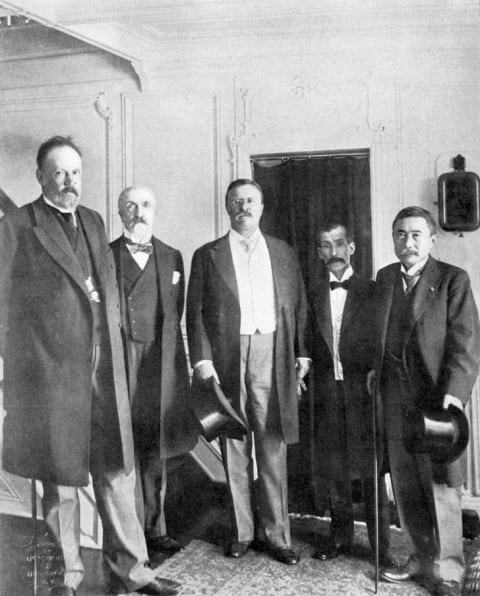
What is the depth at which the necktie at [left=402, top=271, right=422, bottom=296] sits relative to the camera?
2.27 meters

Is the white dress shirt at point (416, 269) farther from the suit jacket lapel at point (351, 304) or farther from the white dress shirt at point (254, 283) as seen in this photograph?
the white dress shirt at point (254, 283)

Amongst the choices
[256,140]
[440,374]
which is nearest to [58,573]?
[440,374]

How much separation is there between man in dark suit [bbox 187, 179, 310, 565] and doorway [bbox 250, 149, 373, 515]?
0.64 ft

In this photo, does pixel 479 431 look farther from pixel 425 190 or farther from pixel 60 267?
pixel 60 267

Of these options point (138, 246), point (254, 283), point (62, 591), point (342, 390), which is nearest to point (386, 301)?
point (342, 390)

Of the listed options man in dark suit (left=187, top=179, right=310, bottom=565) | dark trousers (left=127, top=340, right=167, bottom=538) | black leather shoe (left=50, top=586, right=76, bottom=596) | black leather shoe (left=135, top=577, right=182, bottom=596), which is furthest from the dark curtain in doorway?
black leather shoe (left=50, top=586, right=76, bottom=596)

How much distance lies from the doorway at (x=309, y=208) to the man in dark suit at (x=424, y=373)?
1.43ft

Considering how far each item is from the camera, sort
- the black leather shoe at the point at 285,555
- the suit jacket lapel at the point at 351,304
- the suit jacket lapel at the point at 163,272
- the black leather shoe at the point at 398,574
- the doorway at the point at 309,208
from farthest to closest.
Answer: the doorway at the point at 309,208, the suit jacket lapel at the point at 163,272, the suit jacket lapel at the point at 351,304, the black leather shoe at the point at 285,555, the black leather shoe at the point at 398,574

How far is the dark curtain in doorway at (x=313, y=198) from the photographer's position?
2826 millimetres

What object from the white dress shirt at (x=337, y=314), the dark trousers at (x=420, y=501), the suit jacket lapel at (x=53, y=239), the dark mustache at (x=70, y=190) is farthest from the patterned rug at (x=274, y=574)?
the dark mustache at (x=70, y=190)

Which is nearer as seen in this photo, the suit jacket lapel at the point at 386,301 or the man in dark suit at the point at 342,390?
the suit jacket lapel at the point at 386,301

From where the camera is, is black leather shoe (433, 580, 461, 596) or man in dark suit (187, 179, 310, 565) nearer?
black leather shoe (433, 580, 461, 596)

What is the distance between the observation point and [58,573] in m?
2.27

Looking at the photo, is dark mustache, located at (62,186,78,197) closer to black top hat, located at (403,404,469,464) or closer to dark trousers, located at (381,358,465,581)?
dark trousers, located at (381,358,465,581)
